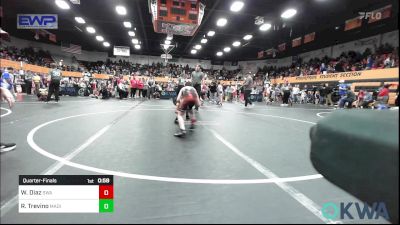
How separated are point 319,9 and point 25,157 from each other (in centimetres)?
1676

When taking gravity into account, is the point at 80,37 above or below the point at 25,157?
above

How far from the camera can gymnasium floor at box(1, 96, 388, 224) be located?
1.95 m

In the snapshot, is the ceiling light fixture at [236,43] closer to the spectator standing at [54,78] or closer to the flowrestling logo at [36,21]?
the flowrestling logo at [36,21]

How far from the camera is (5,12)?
1920cm

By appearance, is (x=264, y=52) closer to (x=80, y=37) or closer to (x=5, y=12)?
(x=80, y=37)

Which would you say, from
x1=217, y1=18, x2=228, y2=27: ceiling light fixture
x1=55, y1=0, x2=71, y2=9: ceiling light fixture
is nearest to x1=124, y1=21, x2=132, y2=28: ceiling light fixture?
x1=55, y1=0, x2=71, y2=9: ceiling light fixture

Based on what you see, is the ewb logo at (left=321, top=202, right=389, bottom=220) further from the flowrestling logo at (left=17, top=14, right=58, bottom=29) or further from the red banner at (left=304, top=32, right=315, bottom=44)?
the red banner at (left=304, top=32, right=315, bottom=44)

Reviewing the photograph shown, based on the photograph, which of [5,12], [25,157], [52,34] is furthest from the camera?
[52,34]

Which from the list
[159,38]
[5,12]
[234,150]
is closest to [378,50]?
[159,38]

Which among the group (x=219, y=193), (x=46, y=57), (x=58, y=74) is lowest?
(x=219, y=193)

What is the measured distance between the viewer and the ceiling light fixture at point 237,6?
49.0 ft

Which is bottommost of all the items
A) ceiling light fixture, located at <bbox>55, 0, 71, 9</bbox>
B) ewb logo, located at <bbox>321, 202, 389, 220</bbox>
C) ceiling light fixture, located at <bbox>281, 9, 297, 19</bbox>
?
ewb logo, located at <bbox>321, 202, 389, 220</bbox>

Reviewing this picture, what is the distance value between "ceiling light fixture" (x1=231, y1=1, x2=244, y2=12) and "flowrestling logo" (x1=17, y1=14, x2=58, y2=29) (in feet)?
33.4

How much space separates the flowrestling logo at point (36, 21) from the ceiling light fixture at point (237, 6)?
33.4 feet
